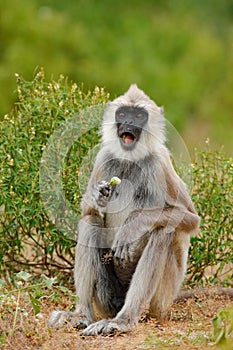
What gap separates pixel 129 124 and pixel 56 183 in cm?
109

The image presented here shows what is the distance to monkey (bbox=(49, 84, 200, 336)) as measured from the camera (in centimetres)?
700

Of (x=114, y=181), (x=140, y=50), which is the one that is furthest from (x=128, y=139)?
(x=140, y=50)

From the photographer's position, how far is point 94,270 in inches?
286

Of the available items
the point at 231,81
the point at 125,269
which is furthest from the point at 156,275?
the point at 231,81

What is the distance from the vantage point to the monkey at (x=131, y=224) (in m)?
7.00

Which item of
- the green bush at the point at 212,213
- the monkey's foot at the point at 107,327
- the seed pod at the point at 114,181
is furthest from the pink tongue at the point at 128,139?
the monkey's foot at the point at 107,327

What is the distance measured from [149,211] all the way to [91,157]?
47.3 inches

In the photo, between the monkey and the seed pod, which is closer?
the monkey

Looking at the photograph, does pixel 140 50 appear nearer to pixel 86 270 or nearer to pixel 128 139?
pixel 128 139

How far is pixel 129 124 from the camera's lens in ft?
23.5

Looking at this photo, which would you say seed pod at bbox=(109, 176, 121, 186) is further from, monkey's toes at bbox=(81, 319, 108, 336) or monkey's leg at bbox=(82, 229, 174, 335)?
monkey's toes at bbox=(81, 319, 108, 336)

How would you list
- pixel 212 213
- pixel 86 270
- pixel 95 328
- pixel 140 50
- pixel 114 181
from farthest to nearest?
pixel 140 50
pixel 212 213
pixel 86 270
pixel 114 181
pixel 95 328

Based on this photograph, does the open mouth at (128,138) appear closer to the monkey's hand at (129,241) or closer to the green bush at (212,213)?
the monkey's hand at (129,241)

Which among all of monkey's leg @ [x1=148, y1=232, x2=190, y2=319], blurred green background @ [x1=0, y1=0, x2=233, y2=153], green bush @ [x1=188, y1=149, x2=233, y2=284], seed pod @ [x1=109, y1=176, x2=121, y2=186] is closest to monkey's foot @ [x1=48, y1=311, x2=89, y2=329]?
monkey's leg @ [x1=148, y1=232, x2=190, y2=319]
